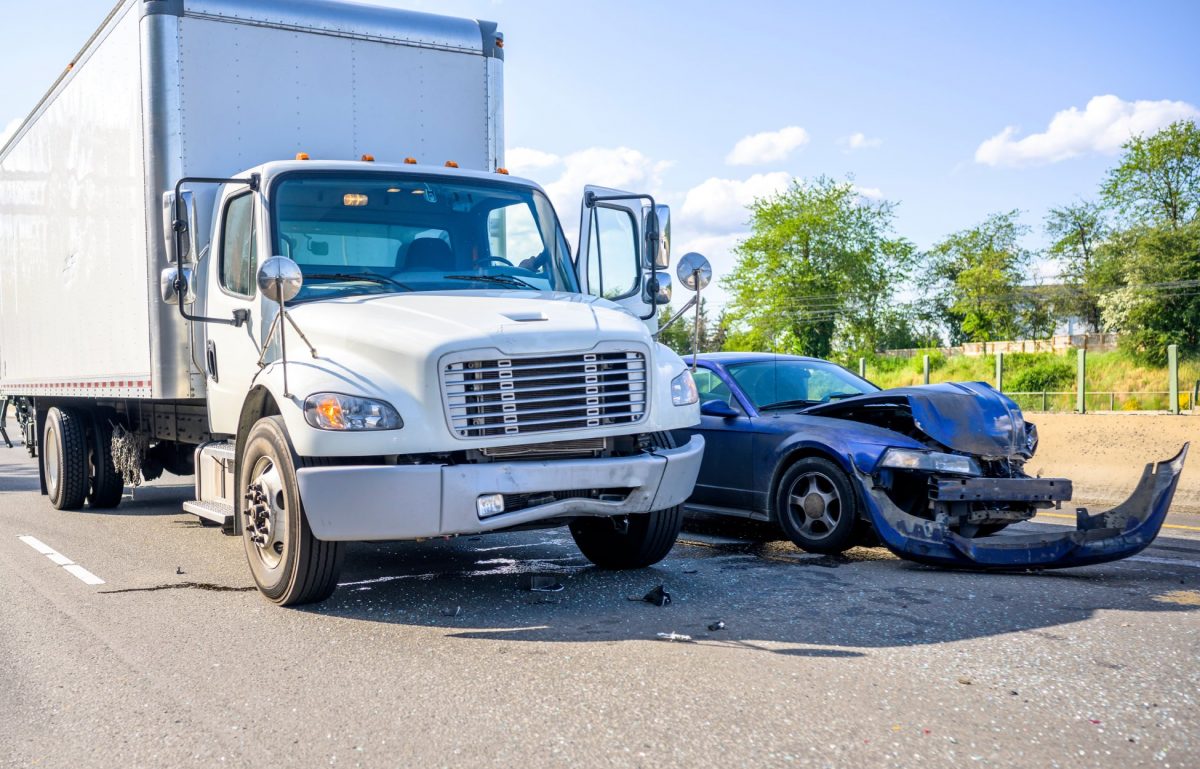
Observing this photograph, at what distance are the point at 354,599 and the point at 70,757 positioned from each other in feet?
8.45

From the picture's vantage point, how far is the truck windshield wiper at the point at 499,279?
22.7ft

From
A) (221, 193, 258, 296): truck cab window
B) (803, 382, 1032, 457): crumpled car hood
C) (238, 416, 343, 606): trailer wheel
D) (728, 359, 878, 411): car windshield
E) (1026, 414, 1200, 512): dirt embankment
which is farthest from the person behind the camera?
(1026, 414, 1200, 512): dirt embankment

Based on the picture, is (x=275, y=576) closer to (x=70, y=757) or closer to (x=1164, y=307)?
(x=70, y=757)

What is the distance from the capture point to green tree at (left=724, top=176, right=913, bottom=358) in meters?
67.8

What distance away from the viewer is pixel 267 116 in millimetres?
8211

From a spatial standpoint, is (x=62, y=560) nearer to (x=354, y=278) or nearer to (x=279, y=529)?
(x=279, y=529)

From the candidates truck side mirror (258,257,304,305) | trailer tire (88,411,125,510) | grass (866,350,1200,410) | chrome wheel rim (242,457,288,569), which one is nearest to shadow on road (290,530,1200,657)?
chrome wheel rim (242,457,288,569)

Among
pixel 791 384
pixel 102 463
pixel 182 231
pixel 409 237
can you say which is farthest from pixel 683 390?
pixel 102 463

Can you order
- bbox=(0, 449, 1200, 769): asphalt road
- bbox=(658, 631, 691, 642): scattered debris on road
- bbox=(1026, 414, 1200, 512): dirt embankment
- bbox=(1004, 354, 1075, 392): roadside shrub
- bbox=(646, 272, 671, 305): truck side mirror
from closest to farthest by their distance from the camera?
1. bbox=(0, 449, 1200, 769): asphalt road
2. bbox=(658, 631, 691, 642): scattered debris on road
3. bbox=(646, 272, 671, 305): truck side mirror
4. bbox=(1026, 414, 1200, 512): dirt embankment
5. bbox=(1004, 354, 1075, 392): roadside shrub

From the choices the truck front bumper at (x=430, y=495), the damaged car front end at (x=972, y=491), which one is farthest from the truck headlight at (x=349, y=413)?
the damaged car front end at (x=972, y=491)

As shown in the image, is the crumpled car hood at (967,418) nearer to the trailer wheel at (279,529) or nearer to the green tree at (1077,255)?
the trailer wheel at (279,529)

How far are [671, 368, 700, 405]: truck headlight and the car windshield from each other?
212 cm

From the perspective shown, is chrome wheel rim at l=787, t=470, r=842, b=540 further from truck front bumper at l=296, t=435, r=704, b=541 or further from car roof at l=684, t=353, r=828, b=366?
truck front bumper at l=296, t=435, r=704, b=541

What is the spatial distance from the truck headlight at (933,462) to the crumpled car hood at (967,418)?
0.12 metres
